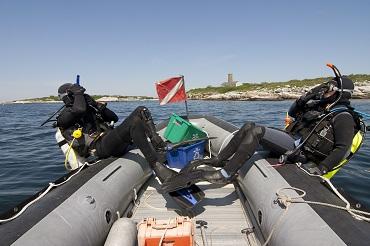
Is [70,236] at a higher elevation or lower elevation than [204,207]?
higher

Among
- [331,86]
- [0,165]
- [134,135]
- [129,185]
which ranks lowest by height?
[0,165]

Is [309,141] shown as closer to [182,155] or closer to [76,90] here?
[182,155]

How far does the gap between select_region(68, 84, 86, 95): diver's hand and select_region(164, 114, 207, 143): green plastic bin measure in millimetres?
1545

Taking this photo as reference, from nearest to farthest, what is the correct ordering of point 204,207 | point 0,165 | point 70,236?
point 70,236
point 204,207
point 0,165

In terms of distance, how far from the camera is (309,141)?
390cm

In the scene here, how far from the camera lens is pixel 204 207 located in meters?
3.77

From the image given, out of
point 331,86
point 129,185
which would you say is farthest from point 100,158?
point 331,86

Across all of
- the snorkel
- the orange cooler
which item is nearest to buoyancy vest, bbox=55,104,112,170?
the orange cooler

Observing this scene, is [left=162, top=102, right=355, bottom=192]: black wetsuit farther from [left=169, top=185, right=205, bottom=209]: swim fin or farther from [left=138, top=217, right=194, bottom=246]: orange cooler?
[left=138, top=217, right=194, bottom=246]: orange cooler

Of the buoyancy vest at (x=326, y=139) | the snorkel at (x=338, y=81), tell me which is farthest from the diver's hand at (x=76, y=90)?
the snorkel at (x=338, y=81)

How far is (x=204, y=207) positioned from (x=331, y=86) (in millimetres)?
2118

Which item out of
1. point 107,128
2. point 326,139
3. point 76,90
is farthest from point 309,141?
point 76,90

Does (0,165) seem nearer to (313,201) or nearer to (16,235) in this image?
(16,235)

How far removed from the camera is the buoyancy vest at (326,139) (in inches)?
143
